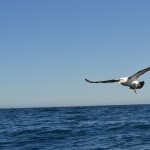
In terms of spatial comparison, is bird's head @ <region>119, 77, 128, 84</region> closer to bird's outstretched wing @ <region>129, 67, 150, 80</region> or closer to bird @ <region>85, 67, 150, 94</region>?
bird @ <region>85, 67, 150, 94</region>

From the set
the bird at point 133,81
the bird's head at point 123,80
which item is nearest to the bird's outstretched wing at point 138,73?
the bird at point 133,81

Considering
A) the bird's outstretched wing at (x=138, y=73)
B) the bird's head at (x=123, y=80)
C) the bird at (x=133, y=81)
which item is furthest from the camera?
the bird's head at (x=123, y=80)

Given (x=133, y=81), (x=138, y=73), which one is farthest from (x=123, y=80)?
(x=138, y=73)

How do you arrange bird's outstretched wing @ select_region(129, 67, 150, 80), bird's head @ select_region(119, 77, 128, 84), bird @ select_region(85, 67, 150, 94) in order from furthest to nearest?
1. bird's head @ select_region(119, 77, 128, 84)
2. bird @ select_region(85, 67, 150, 94)
3. bird's outstretched wing @ select_region(129, 67, 150, 80)

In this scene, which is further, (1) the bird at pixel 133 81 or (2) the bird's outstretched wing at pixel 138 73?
(1) the bird at pixel 133 81

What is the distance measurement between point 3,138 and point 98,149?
11855 mm

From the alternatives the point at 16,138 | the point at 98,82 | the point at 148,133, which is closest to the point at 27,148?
the point at 16,138

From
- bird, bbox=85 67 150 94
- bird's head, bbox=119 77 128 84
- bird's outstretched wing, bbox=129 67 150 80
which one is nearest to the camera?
bird's outstretched wing, bbox=129 67 150 80

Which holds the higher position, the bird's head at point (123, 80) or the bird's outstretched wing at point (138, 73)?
the bird's outstretched wing at point (138, 73)

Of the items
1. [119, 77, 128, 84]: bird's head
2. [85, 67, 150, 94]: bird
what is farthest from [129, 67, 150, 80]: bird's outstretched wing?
[119, 77, 128, 84]: bird's head

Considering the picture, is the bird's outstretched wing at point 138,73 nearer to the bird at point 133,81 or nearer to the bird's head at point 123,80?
the bird at point 133,81

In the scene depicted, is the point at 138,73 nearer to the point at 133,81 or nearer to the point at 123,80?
the point at 133,81

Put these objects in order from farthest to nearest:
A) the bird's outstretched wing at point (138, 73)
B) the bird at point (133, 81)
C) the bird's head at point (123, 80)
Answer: the bird's head at point (123, 80), the bird at point (133, 81), the bird's outstretched wing at point (138, 73)

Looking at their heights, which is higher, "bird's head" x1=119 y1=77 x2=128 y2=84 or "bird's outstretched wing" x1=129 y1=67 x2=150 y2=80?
"bird's outstretched wing" x1=129 y1=67 x2=150 y2=80
